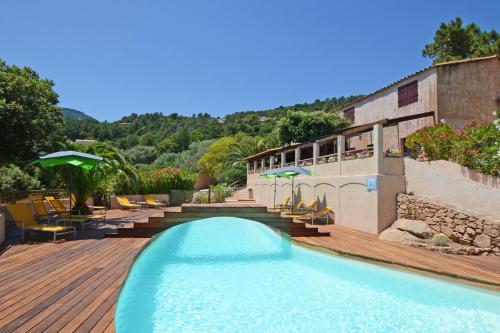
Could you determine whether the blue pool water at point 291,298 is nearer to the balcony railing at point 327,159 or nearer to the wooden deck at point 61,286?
the wooden deck at point 61,286

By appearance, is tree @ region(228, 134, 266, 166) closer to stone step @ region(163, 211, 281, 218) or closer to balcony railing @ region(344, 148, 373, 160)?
balcony railing @ region(344, 148, 373, 160)

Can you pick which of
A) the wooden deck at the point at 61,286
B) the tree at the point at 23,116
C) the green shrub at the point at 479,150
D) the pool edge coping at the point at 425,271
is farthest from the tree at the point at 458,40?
the wooden deck at the point at 61,286

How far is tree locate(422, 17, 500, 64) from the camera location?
2731 centimetres

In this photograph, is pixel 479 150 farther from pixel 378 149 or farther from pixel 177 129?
pixel 177 129

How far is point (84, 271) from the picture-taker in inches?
238

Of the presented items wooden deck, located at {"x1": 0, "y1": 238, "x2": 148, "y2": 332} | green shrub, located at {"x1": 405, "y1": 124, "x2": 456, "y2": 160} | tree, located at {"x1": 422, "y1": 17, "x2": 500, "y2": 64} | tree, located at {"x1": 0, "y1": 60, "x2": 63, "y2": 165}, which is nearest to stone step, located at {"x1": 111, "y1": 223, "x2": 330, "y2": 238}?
wooden deck, located at {"x1": 0, "y1": 238, "x2": 148, "y2": 332}

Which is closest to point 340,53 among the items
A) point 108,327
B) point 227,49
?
point 227,49

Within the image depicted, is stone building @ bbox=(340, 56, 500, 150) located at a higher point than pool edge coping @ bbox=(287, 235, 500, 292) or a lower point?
higher

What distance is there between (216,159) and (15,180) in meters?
24.5

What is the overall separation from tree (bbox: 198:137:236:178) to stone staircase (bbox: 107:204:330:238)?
28.4 m

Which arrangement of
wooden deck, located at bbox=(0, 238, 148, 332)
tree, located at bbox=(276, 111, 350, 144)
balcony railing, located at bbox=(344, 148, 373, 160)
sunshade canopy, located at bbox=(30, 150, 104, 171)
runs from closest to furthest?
wooden deck, located at bbox=(0, 238, 148, 332)
sunshade canopy, located at bbox=(30, 150, 104, 171)
balcony railing, located at bbox=(344, 148, 373, 160)
tree, located at bbox=(276, 111, 350, 144)

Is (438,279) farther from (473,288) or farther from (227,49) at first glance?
(227,49)

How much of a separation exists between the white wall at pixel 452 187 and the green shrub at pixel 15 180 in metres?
23.0

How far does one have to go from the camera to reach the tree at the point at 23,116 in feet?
33.0
